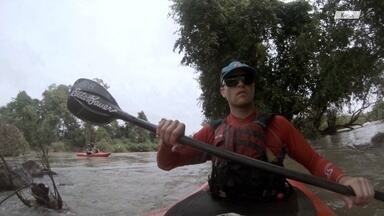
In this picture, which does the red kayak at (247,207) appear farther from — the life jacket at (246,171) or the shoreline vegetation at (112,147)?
the shoreline vegetation at (112,147)

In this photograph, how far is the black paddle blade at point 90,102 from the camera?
2674 mm

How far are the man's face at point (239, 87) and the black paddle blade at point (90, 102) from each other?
0.67 m

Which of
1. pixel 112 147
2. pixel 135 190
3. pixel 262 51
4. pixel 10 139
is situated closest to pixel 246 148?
pixel 135 190

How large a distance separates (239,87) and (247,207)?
68cm

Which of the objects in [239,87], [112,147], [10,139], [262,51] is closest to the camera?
[239,87]

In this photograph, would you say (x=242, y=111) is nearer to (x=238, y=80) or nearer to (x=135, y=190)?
(x=238, y=80)

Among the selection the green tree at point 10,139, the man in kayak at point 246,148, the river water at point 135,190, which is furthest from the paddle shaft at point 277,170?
the green tree at point 10,139

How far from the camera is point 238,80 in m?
2.56

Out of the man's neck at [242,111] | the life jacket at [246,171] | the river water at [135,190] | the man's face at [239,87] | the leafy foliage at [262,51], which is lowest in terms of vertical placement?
the river water at [135,190]

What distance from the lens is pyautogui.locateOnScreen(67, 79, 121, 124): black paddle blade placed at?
267cm

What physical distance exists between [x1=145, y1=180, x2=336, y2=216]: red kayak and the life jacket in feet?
0.14

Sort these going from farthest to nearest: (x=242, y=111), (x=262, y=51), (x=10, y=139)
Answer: (x=262, y=51)
(x=10, y=139)
(x=242, y=111)

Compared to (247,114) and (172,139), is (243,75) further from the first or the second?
(172,139)

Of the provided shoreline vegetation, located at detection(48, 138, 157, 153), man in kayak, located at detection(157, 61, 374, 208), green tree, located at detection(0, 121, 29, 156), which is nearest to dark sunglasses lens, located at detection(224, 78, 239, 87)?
man in kayak, located at detection(157, 61, 374, 208)
